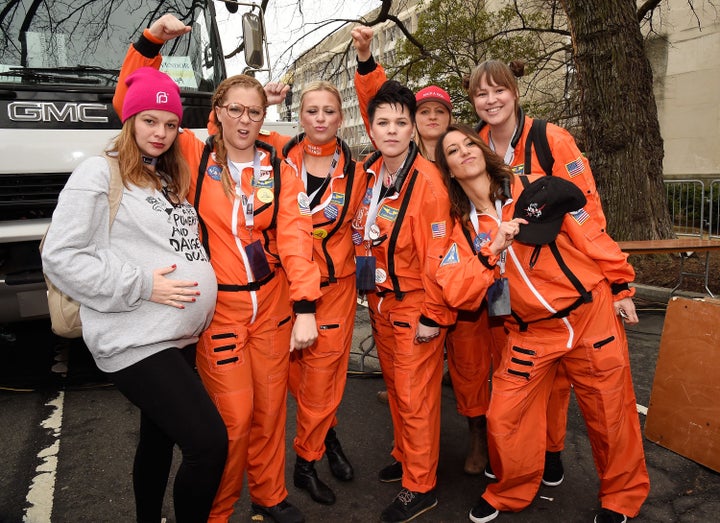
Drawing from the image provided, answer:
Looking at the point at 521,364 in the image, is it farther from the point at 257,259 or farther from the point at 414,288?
the point at 257,259

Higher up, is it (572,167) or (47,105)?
(47,105)

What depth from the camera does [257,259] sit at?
2701 mm

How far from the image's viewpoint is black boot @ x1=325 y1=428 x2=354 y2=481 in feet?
11.3

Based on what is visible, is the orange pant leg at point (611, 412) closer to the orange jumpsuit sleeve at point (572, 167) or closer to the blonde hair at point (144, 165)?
the orange jumpsuit sleeve at point (572, 167)

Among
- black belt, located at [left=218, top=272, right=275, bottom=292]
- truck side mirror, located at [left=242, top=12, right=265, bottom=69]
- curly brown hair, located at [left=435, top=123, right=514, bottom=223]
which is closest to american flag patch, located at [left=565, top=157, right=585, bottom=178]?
curly brown hair, located at [left=435, top=123, right=514, bottom=223]

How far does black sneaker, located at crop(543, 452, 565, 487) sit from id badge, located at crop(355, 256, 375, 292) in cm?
144

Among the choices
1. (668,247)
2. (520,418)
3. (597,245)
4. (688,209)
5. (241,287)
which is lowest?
(520,418)

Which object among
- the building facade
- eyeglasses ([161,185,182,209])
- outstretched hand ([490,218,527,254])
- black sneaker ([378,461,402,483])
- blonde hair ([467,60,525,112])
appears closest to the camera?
eyeglasses ([161,185,182,209])

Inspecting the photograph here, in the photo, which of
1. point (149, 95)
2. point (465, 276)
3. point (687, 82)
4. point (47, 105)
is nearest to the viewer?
point (149, 95)

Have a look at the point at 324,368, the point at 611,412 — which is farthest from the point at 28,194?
the point at 611,412

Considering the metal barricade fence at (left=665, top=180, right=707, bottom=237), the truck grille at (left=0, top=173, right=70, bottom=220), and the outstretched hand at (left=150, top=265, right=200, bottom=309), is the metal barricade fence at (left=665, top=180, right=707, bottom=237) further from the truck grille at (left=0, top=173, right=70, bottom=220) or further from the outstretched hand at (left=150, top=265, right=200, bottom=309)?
the outstretched hand at (left=150, top=265, right=200, bottom=309)

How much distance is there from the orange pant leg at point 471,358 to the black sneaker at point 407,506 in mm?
650

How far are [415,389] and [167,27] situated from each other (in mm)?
2178

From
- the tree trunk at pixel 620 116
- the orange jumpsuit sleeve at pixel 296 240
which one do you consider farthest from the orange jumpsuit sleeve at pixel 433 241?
the tree trunk at pixel 620 116
